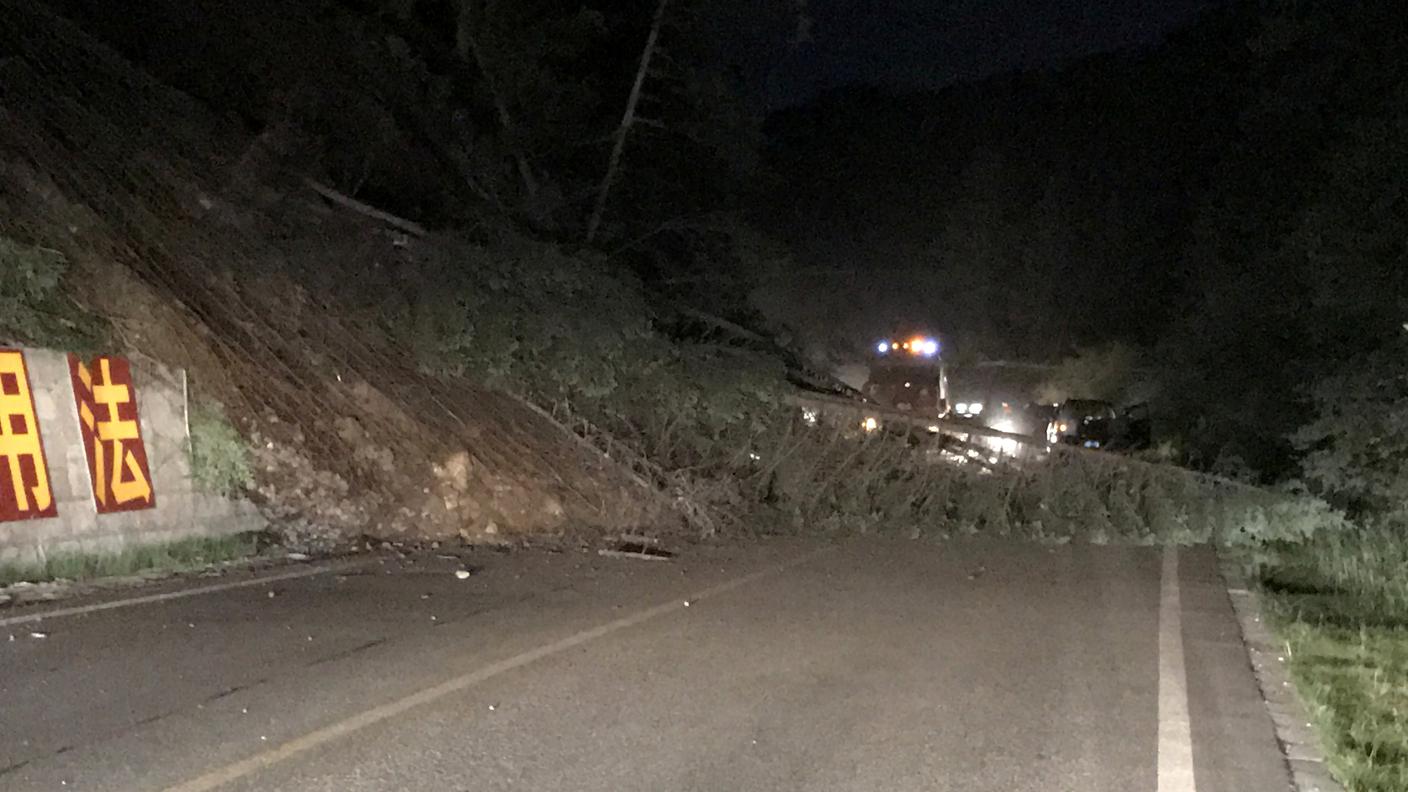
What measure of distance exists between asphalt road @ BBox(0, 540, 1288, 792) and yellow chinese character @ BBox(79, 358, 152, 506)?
160cm

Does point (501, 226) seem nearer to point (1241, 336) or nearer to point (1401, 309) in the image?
point (1401, 309)

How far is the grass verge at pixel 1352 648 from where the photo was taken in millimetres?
6168

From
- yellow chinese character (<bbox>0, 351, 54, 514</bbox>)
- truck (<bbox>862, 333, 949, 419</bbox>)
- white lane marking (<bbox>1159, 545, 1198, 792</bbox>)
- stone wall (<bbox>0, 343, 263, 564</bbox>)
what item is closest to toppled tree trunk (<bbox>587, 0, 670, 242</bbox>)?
stone wall (<bbox>0, 343, 263, 564</bbox>)

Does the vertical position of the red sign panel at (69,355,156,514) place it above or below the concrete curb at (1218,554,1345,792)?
above

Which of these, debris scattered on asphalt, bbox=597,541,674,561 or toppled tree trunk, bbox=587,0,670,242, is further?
toppled tree trunk, bbox=587,0,670,242

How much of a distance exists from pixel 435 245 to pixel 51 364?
486cm

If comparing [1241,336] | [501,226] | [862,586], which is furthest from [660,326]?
[1241,336]

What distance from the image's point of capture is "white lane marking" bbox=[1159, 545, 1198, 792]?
228 inches

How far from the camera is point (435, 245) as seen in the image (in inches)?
565

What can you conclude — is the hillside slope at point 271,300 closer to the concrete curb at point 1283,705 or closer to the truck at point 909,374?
the concrete curb at point 1283,705

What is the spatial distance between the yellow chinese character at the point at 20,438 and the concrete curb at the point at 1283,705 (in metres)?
9.10

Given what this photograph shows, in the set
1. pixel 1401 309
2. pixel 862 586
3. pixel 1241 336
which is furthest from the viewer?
pixel 1241 336

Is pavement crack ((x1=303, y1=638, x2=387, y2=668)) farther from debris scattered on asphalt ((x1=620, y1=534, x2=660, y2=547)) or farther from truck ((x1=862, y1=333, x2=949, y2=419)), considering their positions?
truck ((x1=862, y1=333, x2=949, y2=419))

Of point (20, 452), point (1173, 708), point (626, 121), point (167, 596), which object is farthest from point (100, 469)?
point (626, 121)
